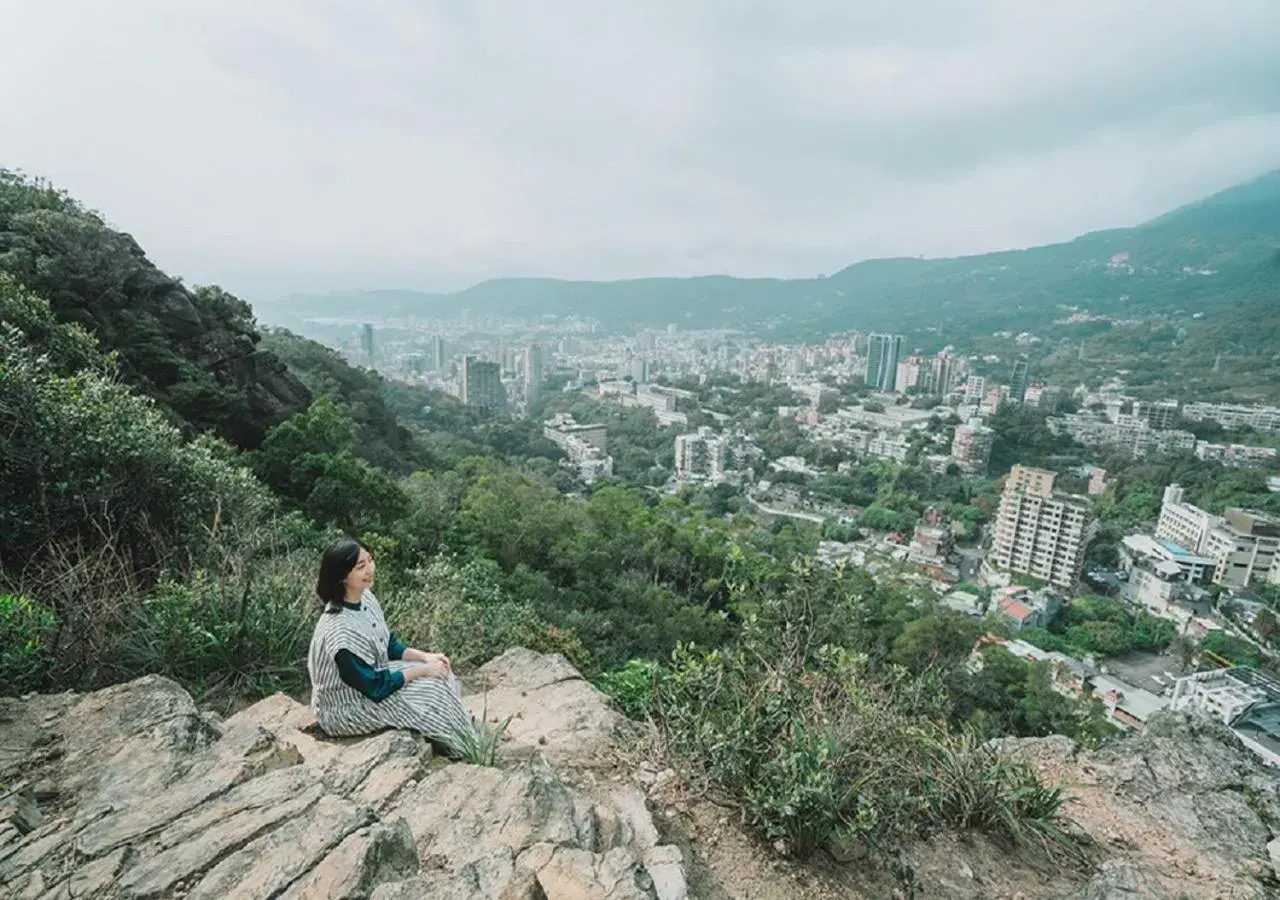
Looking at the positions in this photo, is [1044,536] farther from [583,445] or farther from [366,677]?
[366,677]

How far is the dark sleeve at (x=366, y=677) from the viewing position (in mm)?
1940

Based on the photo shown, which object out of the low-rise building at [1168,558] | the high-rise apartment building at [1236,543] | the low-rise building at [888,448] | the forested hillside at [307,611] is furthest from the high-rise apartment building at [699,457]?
the forested hillside at [307,611]

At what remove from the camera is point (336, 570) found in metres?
1.94

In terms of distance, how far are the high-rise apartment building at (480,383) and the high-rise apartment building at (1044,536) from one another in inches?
1294

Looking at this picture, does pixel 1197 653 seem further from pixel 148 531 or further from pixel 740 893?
pixel 148 531

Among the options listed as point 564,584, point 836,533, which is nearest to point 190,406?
point 564,584

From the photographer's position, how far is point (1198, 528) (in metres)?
22.2

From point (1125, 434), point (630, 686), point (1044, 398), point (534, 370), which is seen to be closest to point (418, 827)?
point (630, 686)

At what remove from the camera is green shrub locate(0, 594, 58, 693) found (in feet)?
7.14

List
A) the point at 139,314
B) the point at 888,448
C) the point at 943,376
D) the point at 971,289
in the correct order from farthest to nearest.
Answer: the point at 971,289, the point at 943,376, the point at 888,448, the point at 139,314

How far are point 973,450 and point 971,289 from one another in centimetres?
8977

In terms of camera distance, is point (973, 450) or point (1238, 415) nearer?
point (973, 450)

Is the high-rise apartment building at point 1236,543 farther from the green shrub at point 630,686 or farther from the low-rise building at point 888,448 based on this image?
the green shrub at point 630,686

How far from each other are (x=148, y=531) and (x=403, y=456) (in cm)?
1318
